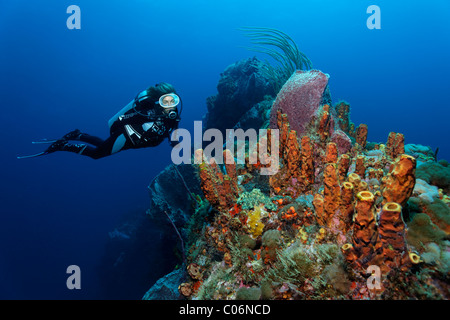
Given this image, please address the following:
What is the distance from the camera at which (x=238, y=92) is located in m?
10.7

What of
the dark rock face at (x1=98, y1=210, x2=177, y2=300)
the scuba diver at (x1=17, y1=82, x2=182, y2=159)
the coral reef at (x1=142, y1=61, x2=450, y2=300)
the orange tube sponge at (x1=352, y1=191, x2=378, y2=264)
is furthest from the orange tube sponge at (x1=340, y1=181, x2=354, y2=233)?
the dark rock face at (x1=98, y1=210, x2=177, y2=300)

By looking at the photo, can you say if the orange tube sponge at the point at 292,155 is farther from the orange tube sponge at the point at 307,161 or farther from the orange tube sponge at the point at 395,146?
the orange tube sponge at the point at 395,146

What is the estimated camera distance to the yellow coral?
130 inches

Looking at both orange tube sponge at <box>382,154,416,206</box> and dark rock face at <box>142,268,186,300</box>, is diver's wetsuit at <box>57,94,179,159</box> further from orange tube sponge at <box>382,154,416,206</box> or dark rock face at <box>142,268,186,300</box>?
orange tube sponge at <box>382,154,416,206</box>

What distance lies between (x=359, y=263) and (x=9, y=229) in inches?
1722

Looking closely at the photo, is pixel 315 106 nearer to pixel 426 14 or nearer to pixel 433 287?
pixel 433 287

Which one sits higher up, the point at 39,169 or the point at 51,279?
the point at 39,169

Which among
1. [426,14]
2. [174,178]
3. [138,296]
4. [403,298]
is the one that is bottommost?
[138,296]

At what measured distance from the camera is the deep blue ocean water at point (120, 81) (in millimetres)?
29891

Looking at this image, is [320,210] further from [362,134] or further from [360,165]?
[362,134]

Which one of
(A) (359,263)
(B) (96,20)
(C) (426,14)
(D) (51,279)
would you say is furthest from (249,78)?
(C) (426,14)

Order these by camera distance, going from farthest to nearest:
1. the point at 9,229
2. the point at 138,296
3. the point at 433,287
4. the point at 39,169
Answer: the point at 39,169 < the point at 9,229 < the point at 138,296 < the point at 433,287

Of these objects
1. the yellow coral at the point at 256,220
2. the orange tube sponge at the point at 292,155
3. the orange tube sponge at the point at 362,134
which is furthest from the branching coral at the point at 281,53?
the yellow coral at the point at 256,220
